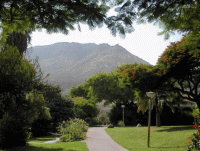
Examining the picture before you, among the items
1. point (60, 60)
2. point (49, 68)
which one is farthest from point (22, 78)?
point (60, 60)

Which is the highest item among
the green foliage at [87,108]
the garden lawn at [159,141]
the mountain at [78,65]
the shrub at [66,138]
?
the mountain at [78,65]

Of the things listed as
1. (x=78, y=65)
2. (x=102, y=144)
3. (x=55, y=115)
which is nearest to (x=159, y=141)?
(x=102, y=144)

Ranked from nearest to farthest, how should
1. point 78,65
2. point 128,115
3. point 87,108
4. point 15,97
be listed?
point 15,97, point 128,115, point 87,108, point 78,65

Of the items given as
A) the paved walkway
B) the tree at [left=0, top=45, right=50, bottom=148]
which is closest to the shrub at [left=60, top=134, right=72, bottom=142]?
the paved walkway

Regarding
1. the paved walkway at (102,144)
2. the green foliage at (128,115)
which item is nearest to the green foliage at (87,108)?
the green foliage at (128,115)

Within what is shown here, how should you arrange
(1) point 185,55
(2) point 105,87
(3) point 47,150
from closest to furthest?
(3) point 47,150 → (1) point 185,55 → (2) point 105,87

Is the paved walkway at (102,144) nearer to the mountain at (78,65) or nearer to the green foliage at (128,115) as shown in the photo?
the green foliage at (128,115)

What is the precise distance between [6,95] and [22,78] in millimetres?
1184

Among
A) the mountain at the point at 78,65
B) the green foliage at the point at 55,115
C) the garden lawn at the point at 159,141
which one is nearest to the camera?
the garden lawn at the point at 159,141

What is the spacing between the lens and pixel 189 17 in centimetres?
396

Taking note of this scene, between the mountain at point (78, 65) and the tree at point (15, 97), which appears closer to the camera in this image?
the tree at point (15, 97)

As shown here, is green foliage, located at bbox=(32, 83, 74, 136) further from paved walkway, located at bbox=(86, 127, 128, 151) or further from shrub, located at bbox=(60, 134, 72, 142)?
paved walkway, located at bbox=(86, 127, 128, 151)

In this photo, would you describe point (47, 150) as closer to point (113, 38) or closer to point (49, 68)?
point (113, 38)

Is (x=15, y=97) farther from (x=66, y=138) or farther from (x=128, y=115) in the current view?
(x=128, y=115)
